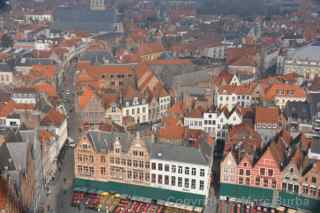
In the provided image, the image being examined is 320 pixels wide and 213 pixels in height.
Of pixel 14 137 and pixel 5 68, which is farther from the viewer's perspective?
pixel 5 68

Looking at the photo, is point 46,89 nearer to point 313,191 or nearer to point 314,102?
point 314,102

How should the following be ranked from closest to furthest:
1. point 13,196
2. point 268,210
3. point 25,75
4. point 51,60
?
point 13,196
point 268,210
point 25,75
point 51,60

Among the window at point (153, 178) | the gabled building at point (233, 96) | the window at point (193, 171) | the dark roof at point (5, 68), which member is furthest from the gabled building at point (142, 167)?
the dark roof at point (5, 68)

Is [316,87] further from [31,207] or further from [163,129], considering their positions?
[31,207]

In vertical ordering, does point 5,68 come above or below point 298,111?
below

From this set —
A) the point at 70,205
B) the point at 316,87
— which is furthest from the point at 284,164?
the point at 316,87

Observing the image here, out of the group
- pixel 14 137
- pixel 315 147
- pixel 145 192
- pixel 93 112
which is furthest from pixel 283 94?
pixel 14 137

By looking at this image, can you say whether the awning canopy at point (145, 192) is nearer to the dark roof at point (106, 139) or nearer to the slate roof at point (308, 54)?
the dark roof at point (106, 139)
